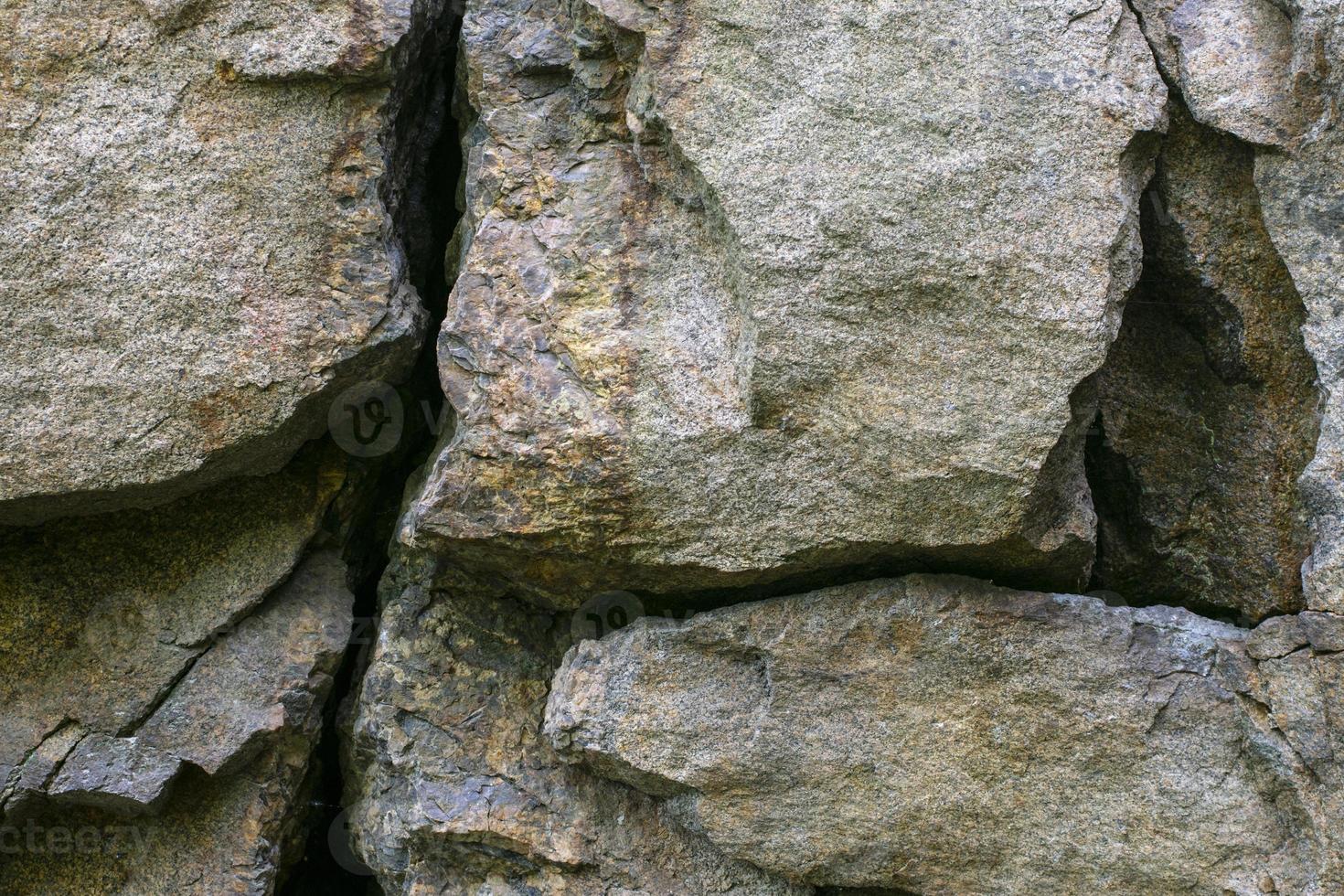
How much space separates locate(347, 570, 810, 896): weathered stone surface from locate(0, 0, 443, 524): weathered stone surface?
16.6 inches

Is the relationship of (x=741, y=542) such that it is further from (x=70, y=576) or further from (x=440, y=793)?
(x=70, y=576)

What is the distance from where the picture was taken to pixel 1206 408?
6.19 ft

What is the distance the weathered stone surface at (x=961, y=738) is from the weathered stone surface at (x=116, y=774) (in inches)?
25.7

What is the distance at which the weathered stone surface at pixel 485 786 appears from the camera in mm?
1884

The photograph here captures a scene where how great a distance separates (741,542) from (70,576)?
1120mm

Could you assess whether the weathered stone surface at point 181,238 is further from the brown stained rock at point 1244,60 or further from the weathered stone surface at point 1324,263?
the weathered stone surface at point 1324,263

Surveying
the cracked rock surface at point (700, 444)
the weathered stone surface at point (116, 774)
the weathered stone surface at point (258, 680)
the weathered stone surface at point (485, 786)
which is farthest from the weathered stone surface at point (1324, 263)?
the weathered stone surface at point (116, 774)

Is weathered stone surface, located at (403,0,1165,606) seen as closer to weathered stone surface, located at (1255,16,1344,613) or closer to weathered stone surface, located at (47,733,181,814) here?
weathered stone surface, located at (1255,16,1344,613)

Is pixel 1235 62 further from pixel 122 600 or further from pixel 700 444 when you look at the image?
pixel 122 600

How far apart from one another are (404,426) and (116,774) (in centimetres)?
72

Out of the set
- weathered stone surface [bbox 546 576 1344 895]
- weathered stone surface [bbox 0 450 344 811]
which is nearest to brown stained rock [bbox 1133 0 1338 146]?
weathered stone surface [bbox 546 576 1344 895]

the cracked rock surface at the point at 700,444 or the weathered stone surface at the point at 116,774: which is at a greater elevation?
the cracked rock surface at the point at 700,444

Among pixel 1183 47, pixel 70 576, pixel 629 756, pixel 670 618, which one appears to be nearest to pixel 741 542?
pixel 670 618

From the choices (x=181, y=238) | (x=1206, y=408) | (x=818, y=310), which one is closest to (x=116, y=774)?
(x=181, y=238)
